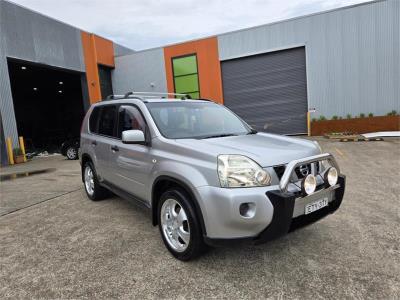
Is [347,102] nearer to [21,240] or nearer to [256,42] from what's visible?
[256,42]

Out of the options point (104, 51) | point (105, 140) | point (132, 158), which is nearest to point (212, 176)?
point (132, 158)

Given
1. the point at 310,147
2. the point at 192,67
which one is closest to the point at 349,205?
the point at 310,147

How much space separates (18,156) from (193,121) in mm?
12157

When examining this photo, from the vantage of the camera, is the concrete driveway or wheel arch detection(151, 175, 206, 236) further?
wheel arch detection(151, 175, 206, 236)

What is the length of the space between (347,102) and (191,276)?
1492cm

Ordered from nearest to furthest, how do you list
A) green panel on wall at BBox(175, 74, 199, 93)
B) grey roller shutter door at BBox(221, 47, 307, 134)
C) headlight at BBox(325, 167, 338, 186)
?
1. headlight at BBox(325, 167, 338, 186)
2. grey roller shutter door at BBox(221, 47, 307, 134)
3. green panel on wall at BBox(175, 74, 199, 93)

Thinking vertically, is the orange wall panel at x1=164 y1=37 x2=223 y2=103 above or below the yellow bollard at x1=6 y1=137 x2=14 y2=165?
above

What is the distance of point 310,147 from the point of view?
10.4 feet

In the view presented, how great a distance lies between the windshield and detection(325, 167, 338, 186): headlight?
3.85ft

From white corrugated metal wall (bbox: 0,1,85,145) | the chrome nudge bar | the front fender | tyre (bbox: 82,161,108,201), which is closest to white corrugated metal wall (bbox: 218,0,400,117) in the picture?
white corrugated metal wall (bbox: 0,1,85,145)

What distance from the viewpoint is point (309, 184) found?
8.88ft

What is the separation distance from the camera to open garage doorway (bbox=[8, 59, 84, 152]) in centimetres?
2339

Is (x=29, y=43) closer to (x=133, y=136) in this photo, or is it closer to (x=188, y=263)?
(x=133, y=136)

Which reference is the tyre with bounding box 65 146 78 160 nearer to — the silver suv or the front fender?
the silver suv
